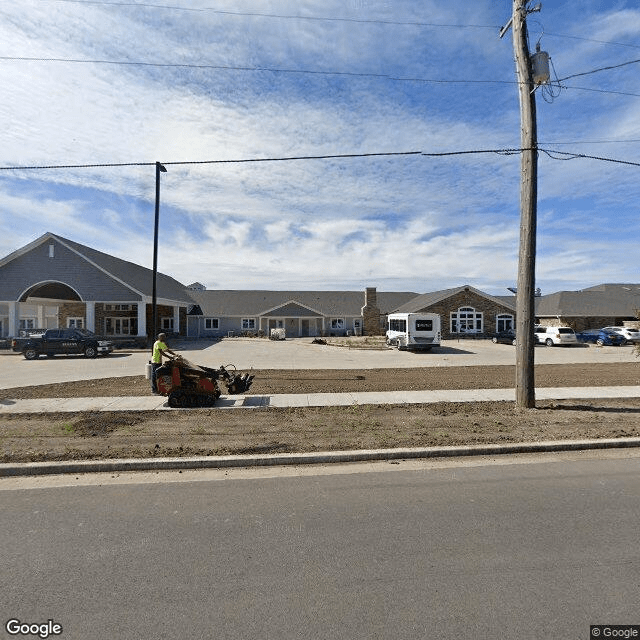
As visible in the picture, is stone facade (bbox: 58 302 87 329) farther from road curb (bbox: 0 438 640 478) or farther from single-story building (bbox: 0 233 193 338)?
road curb (bbox: 0 438 640 478)

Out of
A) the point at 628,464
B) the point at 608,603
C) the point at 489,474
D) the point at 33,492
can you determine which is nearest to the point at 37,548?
the point at 33,492

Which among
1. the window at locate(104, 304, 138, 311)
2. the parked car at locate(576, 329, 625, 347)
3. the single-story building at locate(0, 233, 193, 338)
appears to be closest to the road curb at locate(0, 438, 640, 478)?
the single-story building at locate(0, 233, 193, 338)

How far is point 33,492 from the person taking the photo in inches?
216

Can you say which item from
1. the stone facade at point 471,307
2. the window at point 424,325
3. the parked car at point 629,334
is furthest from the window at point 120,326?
the parked car at point 629,334

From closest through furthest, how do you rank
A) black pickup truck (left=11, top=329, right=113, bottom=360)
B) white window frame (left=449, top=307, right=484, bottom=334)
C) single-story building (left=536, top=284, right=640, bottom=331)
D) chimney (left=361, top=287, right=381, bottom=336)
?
1. black pickup truck (left=11, top=329, right=113, bottom=360)
2. white window frame (left=449, top=307, right=484, bottom=334)
3. single-story building (left=536, top=284, right=640, bottom=331)
4. chimney (left=361, top=287, right=381, bottom=336)

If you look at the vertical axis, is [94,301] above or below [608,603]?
above

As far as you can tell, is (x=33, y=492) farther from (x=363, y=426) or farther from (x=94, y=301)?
(x=94, y=301)

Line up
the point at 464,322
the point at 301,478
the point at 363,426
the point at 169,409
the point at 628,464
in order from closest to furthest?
the point at 301,478 < the point at 628,464 < the point at 363,426 < the point at 169,409 < the point at 464,322

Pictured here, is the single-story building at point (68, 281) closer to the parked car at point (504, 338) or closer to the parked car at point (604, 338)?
the parked car at point (504, 338)

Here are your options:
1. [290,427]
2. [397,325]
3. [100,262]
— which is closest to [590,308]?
[397,325]

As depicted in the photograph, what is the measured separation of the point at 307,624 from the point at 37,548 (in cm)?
271

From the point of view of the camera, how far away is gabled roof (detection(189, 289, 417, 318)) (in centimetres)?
5144

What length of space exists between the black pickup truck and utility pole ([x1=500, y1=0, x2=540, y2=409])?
75.7 ft

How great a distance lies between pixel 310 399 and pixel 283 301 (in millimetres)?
43471
